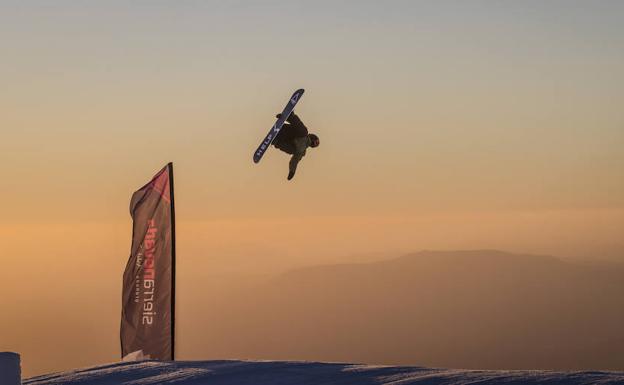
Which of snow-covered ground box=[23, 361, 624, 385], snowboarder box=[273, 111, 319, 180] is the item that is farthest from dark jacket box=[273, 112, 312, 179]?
snow-covered ground box=[23, 361, 624, 385]

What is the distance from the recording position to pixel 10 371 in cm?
1422

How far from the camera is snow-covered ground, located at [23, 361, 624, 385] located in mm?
16828

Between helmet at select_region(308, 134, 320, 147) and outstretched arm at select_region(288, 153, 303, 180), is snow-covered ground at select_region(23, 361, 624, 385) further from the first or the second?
helmet at select_region(308, 134, 320, 147)

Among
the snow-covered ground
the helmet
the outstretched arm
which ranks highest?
the helmet

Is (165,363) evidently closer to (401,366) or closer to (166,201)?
(401,366)

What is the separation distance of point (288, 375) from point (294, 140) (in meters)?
5.46

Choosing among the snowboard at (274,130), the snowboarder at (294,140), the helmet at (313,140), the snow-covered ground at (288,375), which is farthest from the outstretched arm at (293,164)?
the snow-covered ground at (288,375)

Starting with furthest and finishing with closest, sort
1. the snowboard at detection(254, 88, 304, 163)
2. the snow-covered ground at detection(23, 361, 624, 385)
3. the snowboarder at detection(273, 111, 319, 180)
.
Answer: the snowboard at detection(254, 88, 304, 163)
the snowboarder at detection(273, 111, 319, 180)
the snow-covered ground at detection(23, 361, 624, 385)

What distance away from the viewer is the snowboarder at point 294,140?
67.8 feet

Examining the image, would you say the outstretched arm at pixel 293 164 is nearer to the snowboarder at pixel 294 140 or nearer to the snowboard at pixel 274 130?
the snowboarder at pixel 294 140

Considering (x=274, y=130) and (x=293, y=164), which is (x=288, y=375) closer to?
(x=293, y=164)

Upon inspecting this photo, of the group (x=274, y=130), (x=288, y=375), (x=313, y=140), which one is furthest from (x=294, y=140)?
(x=288, y=375)

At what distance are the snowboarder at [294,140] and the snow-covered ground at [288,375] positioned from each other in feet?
14.8

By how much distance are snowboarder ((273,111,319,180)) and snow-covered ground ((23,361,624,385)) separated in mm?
4518
